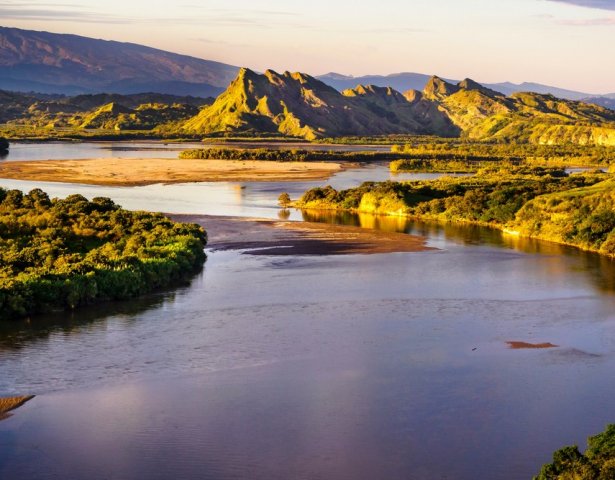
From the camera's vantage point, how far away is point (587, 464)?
995 inches

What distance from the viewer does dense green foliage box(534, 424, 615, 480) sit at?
2472 centimetres

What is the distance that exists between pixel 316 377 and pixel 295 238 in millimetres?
38048

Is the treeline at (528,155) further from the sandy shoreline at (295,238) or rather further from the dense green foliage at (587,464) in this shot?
the dense green foliage at (587,464)

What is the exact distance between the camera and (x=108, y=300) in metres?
50.3

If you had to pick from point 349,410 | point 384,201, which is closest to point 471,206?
point 384,201

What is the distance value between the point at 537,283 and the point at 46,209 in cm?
3627

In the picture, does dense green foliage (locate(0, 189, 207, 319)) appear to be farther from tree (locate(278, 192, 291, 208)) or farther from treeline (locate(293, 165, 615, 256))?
treeline (locate(293, 165, 615, 256))

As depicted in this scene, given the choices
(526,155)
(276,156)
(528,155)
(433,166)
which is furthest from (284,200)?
(526,155)

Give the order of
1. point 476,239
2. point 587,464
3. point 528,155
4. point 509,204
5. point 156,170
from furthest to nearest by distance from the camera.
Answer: point 528,155
point 156,170
point 509,204
point 476,239
point 587,464

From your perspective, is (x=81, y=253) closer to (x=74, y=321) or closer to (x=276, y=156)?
→ (x=74, y=321)

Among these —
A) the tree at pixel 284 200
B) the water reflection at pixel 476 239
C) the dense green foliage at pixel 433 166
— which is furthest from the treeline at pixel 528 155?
the water reflection at pixel 476 239

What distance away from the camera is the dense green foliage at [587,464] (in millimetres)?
24719

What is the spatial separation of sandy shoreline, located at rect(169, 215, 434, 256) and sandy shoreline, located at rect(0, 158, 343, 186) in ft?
127

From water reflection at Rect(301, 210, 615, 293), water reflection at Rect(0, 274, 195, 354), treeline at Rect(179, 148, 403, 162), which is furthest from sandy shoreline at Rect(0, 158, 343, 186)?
water reflection at Rect(0, 274, 195, 354)
